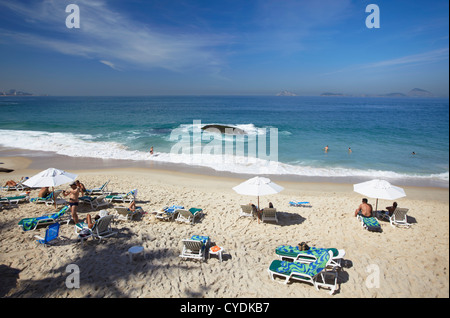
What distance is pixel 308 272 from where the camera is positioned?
18.8ft

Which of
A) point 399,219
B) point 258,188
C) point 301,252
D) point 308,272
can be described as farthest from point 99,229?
point 399,219

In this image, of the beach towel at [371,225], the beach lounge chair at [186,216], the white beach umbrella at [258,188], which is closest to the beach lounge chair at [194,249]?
the beach lounge chair at [186,216]

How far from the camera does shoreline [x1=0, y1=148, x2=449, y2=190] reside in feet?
50.4

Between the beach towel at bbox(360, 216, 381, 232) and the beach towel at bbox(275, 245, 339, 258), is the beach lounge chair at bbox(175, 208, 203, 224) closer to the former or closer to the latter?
the beach towel at bbox(275, 245, 339, 258)

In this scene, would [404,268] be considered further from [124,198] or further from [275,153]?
[275,153]

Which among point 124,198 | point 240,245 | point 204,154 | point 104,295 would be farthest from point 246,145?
point 104,295

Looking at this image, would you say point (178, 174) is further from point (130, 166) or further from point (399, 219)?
point (399, 219)

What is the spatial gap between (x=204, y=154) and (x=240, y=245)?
1553 centimetres

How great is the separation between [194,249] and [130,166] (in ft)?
45.1

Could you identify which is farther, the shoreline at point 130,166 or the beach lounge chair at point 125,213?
the shoreline at point 130,166

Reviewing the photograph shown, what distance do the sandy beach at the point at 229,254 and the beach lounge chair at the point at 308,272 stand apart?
151 millimetres

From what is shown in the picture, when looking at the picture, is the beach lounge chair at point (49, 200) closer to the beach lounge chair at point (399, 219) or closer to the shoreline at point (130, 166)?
the shoreline at point (130, 166)

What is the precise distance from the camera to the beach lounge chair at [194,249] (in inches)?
261

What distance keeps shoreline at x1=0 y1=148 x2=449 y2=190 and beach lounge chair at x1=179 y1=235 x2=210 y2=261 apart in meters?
9.27
